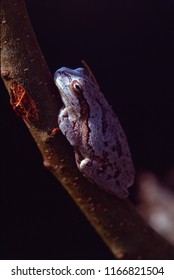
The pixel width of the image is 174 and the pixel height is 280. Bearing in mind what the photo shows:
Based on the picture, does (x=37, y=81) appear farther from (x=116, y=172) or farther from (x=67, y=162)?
(x=116, y=172)

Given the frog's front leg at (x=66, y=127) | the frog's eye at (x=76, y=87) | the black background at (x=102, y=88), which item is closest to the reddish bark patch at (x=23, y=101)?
the frog's front leg at (x=66, y=127)

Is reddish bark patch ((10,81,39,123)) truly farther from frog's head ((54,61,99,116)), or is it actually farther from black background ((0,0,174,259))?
black background ((0,0,174,259))

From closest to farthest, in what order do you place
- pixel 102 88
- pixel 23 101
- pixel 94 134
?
1. pixel 23 101
2. pixel 94 134
3. pixel 102 88

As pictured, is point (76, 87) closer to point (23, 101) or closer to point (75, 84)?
point (75, 84)

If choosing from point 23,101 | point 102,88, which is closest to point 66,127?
point 23,101

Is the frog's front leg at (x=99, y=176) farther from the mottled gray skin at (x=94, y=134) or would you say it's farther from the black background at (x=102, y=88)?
the black background at (x=102, y=88)

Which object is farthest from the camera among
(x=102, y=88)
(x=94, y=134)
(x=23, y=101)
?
(x=102, y=88)

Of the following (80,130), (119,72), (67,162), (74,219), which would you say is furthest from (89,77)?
(74,219)

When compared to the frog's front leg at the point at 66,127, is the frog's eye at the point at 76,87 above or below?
above
